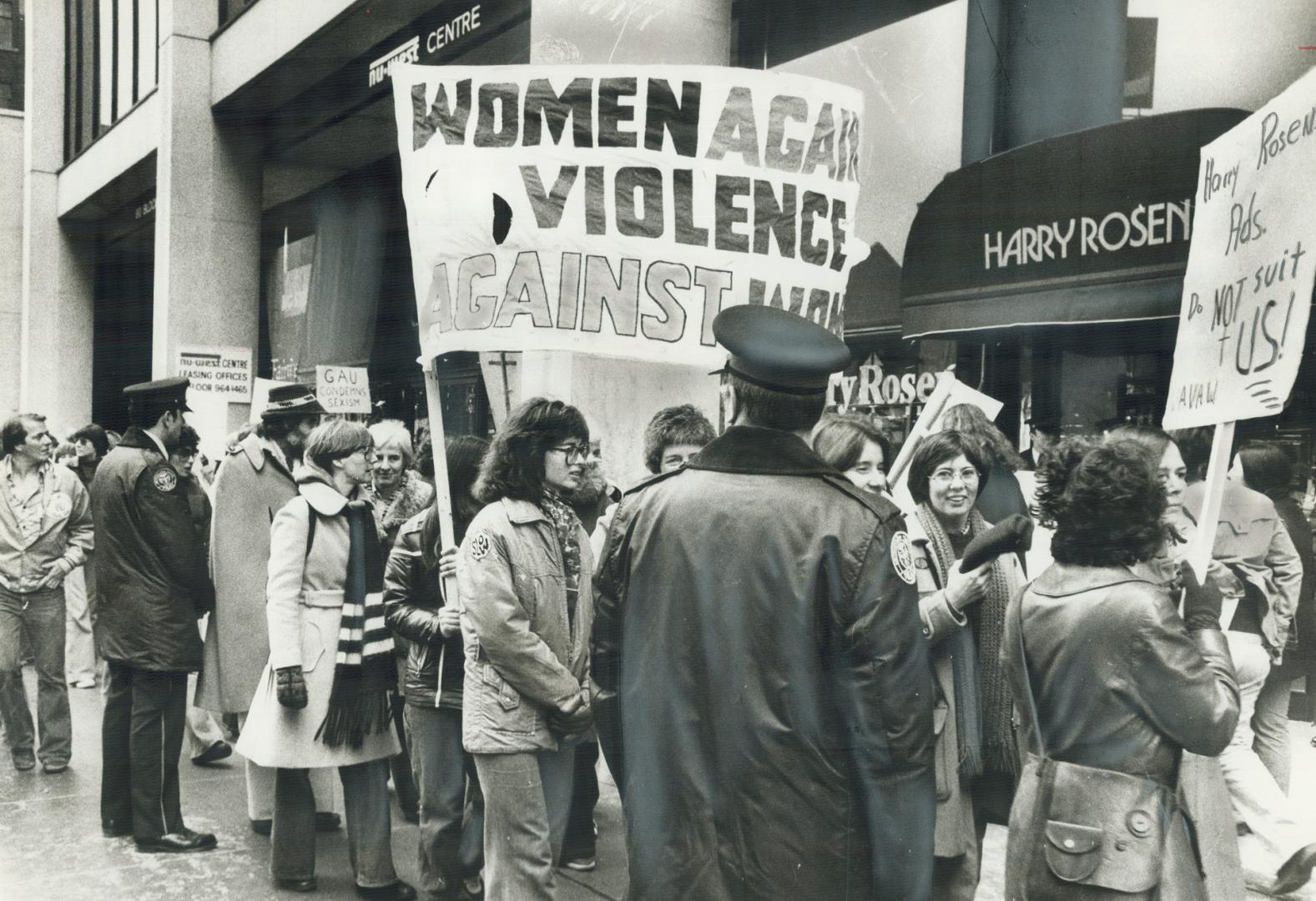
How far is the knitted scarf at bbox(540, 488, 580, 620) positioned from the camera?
4.21 meters

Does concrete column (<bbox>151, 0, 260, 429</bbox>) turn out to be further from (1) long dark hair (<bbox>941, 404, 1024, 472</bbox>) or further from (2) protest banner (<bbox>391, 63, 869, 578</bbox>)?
(1) long dark hair (<bbox>941, 404, 1024, 472</bbox>)

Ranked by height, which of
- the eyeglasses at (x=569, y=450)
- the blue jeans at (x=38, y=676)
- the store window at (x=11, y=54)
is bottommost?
the blue jeans at (x=38, y=676)

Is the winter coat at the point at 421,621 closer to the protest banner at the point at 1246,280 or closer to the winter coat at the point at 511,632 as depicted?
the winter coat at the point at 511,632

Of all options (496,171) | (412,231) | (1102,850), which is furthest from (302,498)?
(1102,850)

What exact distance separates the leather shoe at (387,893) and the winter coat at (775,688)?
2.48 m

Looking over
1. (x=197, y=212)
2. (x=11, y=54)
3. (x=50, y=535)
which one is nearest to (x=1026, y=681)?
(x=50, y=535)

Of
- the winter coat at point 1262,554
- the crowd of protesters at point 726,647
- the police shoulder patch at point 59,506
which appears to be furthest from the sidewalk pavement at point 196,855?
the police shoulder patch at point 59,506

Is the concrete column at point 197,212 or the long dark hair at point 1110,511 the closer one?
the long dark hair at point 1110,511

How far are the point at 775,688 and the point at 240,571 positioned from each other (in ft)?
13.3

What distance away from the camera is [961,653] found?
12.1 feet

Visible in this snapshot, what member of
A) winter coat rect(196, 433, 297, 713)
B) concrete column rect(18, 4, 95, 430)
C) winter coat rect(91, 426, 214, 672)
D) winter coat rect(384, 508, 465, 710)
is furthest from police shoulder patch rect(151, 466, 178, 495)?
concrete column rect(18, 4, 95, 430)

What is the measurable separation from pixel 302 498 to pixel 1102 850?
3.22 meters

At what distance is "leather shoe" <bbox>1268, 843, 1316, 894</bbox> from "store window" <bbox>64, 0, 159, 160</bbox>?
11707 millimetres

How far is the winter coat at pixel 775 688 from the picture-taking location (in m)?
2.44
